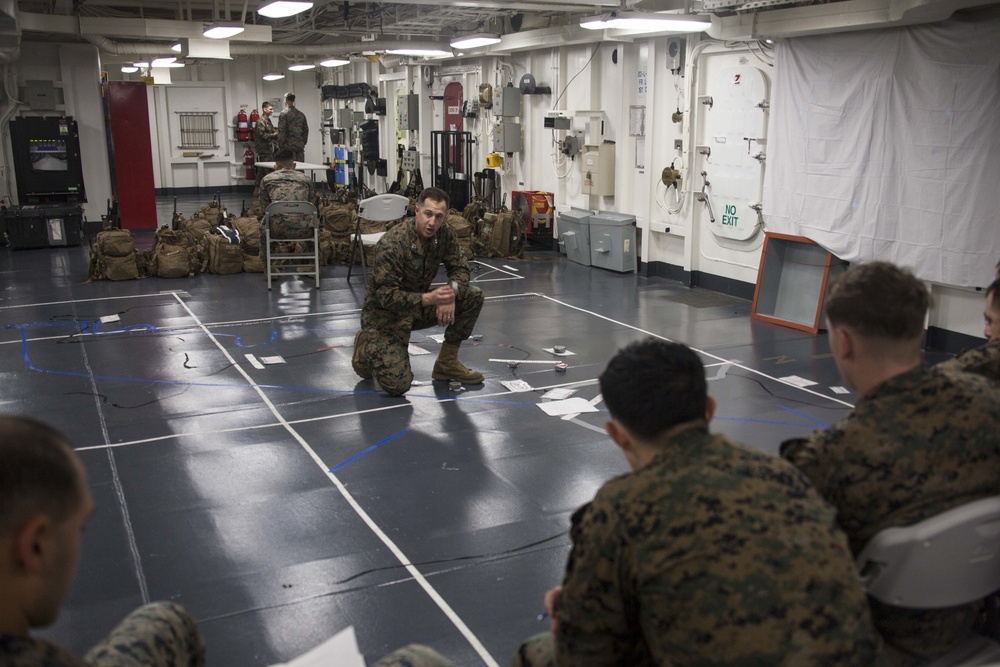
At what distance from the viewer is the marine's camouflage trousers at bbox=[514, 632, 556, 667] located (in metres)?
2.03

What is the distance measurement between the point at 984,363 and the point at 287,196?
8868 millimetres

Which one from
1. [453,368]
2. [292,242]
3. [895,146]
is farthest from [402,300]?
[292,242]

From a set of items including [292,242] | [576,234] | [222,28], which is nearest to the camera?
[222,28]

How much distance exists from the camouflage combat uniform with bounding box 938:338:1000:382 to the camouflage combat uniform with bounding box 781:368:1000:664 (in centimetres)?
73

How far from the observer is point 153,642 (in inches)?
78.3

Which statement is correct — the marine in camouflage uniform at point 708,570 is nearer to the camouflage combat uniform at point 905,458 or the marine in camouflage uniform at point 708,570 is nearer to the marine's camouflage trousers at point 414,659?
the camouflage combat uniform at point 905,458

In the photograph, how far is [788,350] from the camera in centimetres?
748

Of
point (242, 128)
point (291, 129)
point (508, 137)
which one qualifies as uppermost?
point (242, 128)

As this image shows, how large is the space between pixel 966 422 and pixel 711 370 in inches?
192

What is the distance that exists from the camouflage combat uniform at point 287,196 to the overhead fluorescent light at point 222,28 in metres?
1.72

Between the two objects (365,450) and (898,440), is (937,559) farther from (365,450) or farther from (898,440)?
(365,450)

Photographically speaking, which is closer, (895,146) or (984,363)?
(984,363)

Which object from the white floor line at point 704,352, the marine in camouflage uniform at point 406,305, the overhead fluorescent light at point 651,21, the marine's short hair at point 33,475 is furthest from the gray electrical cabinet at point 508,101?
the marine's short hair at point 33,475

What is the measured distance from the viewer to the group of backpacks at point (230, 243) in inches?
412
